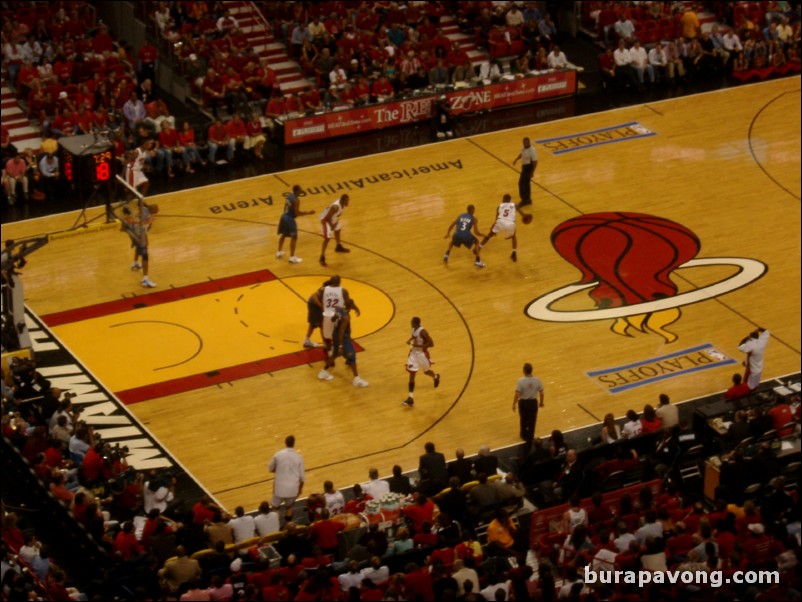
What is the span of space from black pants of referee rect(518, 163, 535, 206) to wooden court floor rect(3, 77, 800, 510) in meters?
0.37

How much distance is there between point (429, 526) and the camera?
20.5 metres

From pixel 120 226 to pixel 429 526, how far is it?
8.61 meters

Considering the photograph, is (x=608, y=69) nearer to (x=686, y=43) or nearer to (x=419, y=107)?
(x=686, y=43)

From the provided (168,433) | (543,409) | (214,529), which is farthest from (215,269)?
(214,529)

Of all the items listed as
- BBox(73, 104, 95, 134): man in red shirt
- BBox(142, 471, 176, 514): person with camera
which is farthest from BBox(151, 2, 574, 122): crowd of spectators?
BBox(142, 471, 176, 514): person with camera

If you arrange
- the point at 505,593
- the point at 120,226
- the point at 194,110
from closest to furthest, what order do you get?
the point at 505,593, the point at 120,226, the point at 194,110

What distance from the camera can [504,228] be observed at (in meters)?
29.6

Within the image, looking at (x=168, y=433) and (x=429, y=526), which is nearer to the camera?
(x=429, y=526)

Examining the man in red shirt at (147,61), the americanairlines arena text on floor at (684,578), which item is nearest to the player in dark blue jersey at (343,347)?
the americanairlines arena text on floor at (684,578)

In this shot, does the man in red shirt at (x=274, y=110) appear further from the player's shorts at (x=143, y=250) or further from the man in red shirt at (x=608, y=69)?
the man in red shirt at (x=608, y=69)

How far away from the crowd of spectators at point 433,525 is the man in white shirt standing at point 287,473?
54 centimetres

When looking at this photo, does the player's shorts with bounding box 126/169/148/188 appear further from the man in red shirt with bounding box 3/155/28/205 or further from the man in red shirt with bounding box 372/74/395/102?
the man in red shirt with bounding box 372/74/395/102

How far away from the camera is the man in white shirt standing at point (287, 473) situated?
Result: 22.3 metres

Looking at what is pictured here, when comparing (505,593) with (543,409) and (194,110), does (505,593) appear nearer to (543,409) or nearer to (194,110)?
(543,409)
